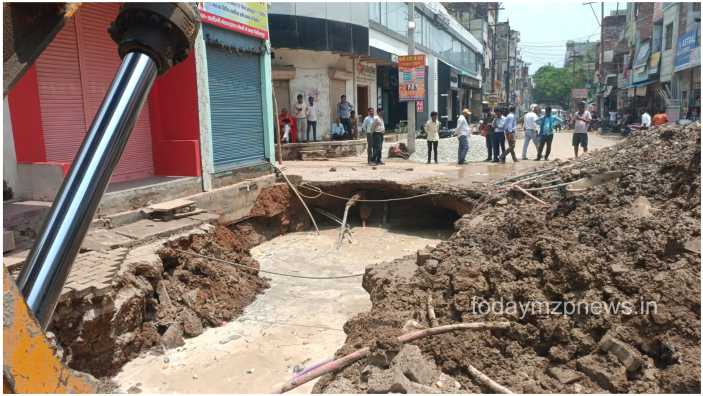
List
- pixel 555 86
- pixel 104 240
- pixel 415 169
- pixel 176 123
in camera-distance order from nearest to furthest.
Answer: pixel 104 240 → pixel 176 123 → pixel 415 169 → pixel 555 86

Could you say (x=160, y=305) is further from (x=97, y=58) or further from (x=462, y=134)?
(x=462, y=134)

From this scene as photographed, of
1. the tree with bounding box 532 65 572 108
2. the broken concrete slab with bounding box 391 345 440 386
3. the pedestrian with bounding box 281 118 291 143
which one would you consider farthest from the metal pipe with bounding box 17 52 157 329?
the tree with bounding box 532 65 572 108

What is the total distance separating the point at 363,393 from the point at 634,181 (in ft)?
13.5

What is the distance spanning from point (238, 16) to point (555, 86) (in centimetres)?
7493

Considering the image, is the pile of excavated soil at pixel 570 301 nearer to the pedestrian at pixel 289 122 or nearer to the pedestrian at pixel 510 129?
the pedestrian at pixel 510 129

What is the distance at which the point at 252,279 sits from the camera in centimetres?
754

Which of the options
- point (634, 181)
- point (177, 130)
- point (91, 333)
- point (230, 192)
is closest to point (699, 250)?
point (634, 181)

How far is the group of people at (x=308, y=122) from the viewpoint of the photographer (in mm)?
15797

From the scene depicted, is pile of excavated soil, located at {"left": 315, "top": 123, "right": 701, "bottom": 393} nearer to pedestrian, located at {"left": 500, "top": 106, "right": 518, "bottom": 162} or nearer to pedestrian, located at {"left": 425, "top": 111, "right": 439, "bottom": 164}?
pedestrian, located at {"left": 500, "top": 106, "right": 518, "bottom": 162}

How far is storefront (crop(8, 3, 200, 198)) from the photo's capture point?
6906 mm

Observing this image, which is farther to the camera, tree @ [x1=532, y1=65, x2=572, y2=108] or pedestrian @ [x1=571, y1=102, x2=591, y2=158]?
tree @ [x1=532, y1=65, x2=572, y2=108]

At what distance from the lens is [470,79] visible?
3741 cm

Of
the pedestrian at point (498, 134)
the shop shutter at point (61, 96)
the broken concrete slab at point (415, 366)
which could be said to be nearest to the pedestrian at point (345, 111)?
the pedestrian at point (498, 134)

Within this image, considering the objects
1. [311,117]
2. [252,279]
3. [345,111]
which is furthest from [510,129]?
[252,279]
